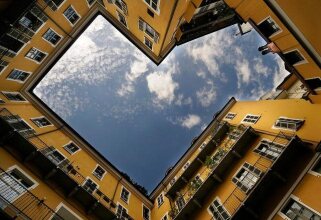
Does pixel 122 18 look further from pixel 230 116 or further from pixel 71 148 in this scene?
pixel 230 116

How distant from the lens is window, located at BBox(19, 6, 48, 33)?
20.4 m

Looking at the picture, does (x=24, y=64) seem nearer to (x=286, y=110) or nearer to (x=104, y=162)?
(x=104, y=162)

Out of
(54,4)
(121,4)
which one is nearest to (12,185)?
(54,4)

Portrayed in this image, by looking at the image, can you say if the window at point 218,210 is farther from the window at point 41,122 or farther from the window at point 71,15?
the window at point 71,15

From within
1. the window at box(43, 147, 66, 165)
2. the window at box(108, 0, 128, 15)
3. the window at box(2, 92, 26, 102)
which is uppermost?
the window at box(108, 0, 128, 15)

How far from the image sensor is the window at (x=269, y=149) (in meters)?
16.5

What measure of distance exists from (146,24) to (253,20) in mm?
11568

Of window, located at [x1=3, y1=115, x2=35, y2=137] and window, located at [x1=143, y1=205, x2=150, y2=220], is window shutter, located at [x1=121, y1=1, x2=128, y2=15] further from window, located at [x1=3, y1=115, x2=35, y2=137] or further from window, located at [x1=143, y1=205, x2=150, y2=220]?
window, located at [x1=143, y1=205, x2=150, y2=220]

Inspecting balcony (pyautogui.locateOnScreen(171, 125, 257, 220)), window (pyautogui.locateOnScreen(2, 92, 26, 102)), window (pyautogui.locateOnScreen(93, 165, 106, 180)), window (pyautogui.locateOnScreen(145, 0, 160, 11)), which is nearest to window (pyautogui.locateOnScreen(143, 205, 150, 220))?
window (pyautogui.locateOnScreen(93, 165, 106, 180))

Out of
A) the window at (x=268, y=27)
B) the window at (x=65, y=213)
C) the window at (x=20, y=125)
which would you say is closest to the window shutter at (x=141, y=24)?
the window at (x=268, y=27)

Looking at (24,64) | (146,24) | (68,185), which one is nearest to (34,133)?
(68,185)

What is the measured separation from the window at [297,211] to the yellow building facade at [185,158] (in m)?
0.05

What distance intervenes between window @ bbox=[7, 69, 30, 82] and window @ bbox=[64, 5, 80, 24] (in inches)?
286

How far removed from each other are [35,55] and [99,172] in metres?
13.4
